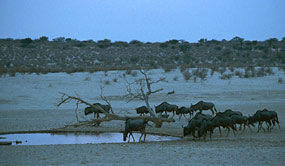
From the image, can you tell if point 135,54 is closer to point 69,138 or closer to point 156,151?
point 69,138

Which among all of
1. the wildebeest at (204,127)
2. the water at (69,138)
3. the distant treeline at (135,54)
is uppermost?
the distant treeline at (135,54)

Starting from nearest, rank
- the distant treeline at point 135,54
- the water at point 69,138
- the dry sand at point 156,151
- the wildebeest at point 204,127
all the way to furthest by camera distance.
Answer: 1. the dry sand at point 156,151
2. the wildebeest at point 204,127
3. the water at point 69,138
4. the distant treeline at point 135,54

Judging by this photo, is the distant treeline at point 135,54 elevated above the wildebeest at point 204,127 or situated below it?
above

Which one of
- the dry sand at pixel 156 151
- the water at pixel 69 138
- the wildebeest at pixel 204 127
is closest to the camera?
the dry sand at pixel 156 151

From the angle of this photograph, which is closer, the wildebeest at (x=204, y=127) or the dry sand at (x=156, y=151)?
the dry sand at (x=156, y=151)

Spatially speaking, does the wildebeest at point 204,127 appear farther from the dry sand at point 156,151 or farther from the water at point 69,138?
the water at point 69,138

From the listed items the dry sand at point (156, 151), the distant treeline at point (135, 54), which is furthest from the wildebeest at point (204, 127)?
the distant treeline at point (135, 54)

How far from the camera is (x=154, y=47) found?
6681 cm

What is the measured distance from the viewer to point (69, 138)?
47.1ft

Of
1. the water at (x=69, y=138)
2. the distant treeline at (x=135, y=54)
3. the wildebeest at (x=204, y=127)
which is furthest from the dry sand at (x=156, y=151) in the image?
the distant treeline at (x=135, y=54)

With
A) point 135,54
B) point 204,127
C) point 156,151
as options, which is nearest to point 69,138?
point 156,151

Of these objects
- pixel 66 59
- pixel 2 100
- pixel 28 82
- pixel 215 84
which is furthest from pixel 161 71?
pixel 66 59

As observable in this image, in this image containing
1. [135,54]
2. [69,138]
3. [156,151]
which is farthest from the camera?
[135,54]

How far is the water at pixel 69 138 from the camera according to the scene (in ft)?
44.5
